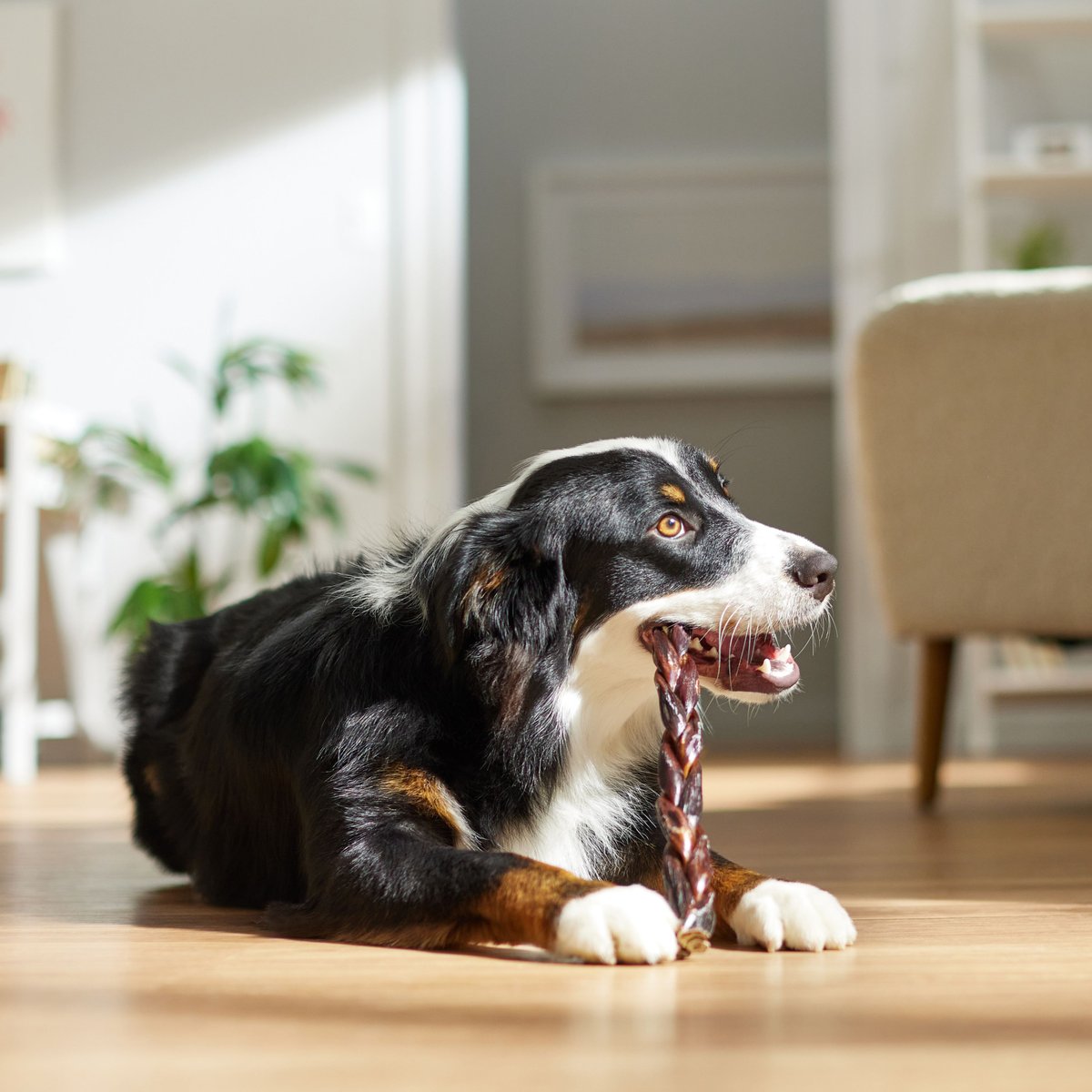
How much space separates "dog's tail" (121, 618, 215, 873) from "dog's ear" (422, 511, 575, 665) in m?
0.56

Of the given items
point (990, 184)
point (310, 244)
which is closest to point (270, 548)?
point (310, 244)

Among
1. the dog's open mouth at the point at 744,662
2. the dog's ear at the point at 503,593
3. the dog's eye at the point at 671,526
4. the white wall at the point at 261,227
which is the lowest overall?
the dog's open mouth at the point at 744,662

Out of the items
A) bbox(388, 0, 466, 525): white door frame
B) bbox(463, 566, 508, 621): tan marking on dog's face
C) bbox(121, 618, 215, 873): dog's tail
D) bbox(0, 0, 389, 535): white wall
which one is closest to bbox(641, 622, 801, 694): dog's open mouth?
bbox(463, 566, 508, 621): tan marking on dog's face

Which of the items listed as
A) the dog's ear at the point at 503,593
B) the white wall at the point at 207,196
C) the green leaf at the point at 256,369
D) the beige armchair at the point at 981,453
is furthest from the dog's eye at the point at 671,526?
the white wall at the point at 207,196

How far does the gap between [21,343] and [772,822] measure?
11.2ft

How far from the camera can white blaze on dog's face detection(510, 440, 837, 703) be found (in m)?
1.45

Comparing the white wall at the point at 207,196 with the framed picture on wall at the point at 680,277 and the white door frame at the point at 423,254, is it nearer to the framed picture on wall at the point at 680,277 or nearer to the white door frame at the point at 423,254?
the white door frame at the point at 423,254

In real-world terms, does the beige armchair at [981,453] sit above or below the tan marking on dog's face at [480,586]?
above

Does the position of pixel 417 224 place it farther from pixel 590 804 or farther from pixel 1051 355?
pixel 590 804

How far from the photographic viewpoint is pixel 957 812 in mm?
2684

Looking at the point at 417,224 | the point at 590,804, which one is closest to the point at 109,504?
the point at 417,224

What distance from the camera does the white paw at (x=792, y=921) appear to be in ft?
4.25

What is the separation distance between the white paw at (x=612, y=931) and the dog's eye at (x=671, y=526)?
0.42m

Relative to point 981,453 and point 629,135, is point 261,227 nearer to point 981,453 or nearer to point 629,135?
point 629,135
